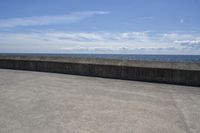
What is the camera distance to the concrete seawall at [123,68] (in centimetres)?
834

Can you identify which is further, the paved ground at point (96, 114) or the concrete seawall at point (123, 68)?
the concrete seawall at point (123, 68)

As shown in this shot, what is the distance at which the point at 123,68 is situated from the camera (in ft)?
31.5

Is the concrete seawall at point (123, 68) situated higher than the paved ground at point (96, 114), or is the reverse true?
the concrete seawall at point (123, 68)

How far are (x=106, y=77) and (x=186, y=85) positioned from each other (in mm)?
4394

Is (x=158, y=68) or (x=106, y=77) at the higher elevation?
(x=158, y=68)

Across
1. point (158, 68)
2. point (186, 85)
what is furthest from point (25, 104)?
point (186, 85)

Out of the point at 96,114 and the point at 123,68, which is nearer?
the point at 96,114

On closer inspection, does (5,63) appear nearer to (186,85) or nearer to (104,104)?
(104,104)

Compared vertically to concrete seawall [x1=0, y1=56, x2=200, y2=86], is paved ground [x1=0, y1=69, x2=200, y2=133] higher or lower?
lower

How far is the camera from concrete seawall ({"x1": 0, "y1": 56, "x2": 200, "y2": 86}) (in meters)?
8.34

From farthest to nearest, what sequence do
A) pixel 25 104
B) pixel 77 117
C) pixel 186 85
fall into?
pixel 186 85 < pixel 25 104 < pixel 77 117

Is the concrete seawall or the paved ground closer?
the paved ground

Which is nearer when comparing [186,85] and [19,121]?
[19,121]

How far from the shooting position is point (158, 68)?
880cm
